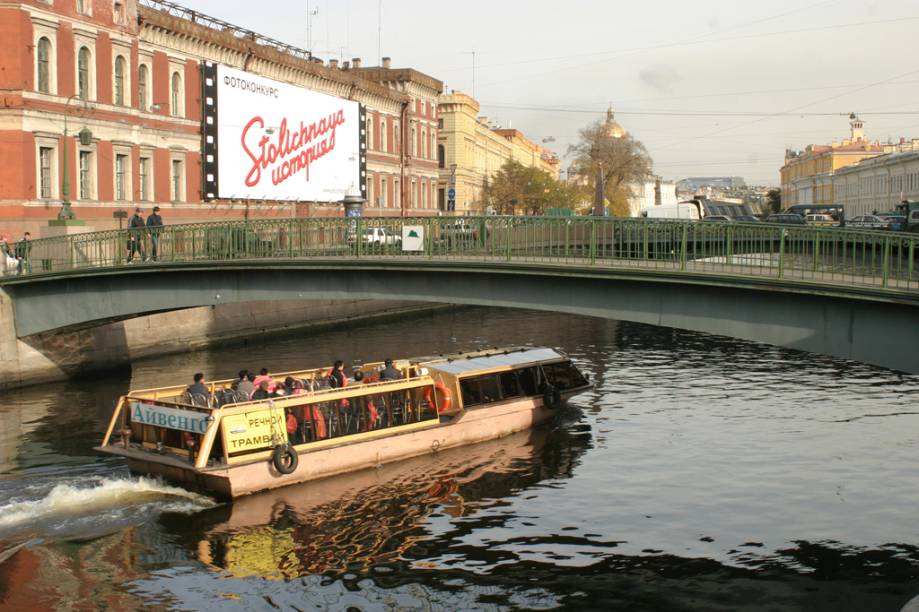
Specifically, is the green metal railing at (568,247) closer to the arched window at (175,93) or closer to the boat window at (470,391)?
the boat window at (470,391)

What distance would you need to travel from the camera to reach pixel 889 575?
18.8 meters

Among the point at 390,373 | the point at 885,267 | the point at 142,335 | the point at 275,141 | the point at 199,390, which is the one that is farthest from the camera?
the point at 275,141

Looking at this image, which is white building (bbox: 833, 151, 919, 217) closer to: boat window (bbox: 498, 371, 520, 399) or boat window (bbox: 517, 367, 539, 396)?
boat window (bbox: 517, 367, 539, 396)

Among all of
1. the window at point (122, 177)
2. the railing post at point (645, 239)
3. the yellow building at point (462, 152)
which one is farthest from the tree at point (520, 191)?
the railing post at point (645, 239)

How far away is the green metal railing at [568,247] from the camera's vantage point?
21.0 meters

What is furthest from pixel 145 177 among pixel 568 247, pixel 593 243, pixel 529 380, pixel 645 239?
pixel 645 239

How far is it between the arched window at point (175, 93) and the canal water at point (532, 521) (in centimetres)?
2308

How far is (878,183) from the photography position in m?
138

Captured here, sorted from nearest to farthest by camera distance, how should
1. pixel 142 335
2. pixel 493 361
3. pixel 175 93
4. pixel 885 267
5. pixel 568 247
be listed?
pixel 885 267 < pixel 568 247 < pixel 493 361 < pixel 142 335 < pixel 175 93

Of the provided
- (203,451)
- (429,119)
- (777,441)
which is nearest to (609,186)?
(429,119)

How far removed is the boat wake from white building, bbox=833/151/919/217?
109984mm

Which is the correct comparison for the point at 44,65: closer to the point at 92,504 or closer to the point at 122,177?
the point at 122,177

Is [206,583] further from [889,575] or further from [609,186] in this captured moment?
[609,186]

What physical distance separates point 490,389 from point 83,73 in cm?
2679
